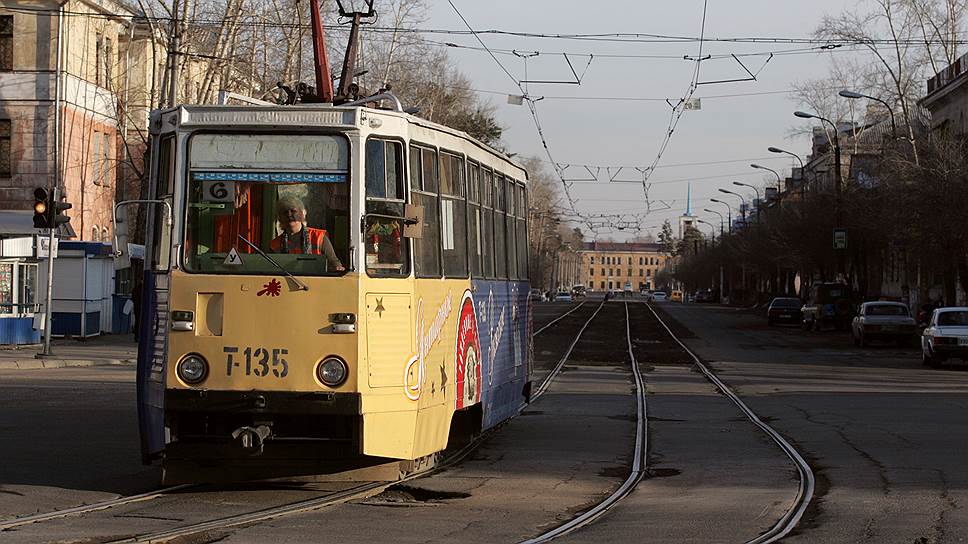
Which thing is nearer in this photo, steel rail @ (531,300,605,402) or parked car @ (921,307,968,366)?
steel rail @ (531,300,605,402)

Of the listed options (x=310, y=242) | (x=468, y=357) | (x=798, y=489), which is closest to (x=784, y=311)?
(x=468, y=357)

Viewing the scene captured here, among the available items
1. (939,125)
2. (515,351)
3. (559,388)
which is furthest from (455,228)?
(939,125)

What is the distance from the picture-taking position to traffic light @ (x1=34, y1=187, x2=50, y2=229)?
2775 cm

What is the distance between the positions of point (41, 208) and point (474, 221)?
1727 centimetres

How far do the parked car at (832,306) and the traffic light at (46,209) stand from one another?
35719 mm

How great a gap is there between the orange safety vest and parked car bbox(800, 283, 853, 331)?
48.4m

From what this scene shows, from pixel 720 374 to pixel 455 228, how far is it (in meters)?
18.3

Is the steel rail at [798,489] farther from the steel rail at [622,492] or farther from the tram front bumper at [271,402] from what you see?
the tram front bumper at [271,402]

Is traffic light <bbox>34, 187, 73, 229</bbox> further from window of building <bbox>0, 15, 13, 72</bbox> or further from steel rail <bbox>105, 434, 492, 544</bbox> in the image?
window of building <bbox>0, 15, 13, 72</bbox>

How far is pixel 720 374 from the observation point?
2947cm

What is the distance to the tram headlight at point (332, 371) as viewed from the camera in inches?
403

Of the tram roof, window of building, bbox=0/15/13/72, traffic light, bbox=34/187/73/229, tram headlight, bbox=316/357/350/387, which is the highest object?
window of building, bbox=0/15/13/72

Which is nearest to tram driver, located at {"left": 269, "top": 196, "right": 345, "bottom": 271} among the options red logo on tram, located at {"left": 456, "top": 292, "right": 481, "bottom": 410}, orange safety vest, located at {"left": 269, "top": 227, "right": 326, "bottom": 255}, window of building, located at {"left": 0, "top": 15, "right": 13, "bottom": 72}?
orange safety vest, located at {"left": 269, "top": 227, "right": 326, "bottom": 255}

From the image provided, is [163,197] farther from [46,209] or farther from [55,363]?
[55,363]
